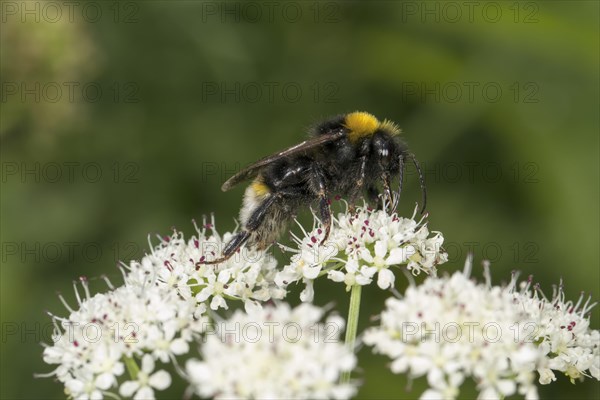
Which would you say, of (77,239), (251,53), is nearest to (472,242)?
(251,53)

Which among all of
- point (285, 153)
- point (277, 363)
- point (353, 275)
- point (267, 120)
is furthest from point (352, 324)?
point (267, 120)

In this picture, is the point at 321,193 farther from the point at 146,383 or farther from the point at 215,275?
the point at 146,383

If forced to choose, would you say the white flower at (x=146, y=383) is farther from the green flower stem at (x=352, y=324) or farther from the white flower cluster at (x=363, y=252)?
the white flower cluster at (x=363, y=252)

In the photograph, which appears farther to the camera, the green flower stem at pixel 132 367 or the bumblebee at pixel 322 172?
the bumblebee at pixel 322 172

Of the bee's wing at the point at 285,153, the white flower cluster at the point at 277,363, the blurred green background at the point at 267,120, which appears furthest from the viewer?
the blurred green background at the point at 267,120

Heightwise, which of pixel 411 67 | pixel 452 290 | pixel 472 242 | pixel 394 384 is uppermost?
pixel 411 67

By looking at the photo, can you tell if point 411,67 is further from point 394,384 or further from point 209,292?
point 209,292

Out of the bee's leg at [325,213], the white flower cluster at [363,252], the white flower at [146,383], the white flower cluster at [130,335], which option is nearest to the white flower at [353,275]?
the white flower cluster at [363,252]
